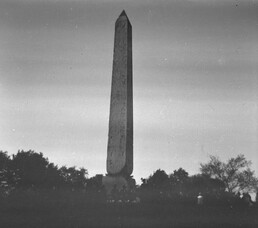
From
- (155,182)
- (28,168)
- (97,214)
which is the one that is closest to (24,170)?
(28,168)

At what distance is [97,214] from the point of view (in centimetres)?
1148

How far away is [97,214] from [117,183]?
530 centimetres

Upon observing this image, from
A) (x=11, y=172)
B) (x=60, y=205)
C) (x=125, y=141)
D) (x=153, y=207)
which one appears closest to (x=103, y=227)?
(x=60, y=205)

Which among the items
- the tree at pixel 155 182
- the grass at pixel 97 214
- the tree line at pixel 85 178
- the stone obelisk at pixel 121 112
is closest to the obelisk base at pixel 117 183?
the stone obelisk at pixel 121 112

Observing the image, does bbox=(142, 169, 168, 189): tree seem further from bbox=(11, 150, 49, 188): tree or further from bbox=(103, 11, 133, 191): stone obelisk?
bbox=(11, 150, 49, 188): tree

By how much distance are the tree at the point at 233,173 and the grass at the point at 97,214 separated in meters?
34.7

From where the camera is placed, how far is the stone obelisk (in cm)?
1584

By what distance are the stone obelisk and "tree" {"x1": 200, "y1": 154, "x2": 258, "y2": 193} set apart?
33784 mm

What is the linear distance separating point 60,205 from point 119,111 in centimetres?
479

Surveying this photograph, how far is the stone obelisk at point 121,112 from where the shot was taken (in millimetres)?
15836

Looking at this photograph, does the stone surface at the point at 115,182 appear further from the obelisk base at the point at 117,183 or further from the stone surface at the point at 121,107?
the stone surface at the point at 121,107

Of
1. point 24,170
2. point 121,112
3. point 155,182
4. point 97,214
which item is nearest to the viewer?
point 97,214

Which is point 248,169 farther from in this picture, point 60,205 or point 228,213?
point 60,205

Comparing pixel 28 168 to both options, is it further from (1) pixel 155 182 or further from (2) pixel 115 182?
(2) pixel 115 182
